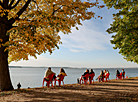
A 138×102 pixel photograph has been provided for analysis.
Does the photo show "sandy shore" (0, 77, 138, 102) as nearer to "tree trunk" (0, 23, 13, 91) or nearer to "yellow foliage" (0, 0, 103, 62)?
"tree trunk" (0, 23, 13, 91)

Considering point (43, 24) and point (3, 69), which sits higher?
point (43, 24)

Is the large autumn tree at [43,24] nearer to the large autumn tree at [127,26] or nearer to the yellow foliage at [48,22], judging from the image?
the yellow foliage at [48,22]

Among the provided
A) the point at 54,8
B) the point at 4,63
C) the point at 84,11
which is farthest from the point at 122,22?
the point at 4,63

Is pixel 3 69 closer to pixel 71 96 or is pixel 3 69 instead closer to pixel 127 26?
pixel 71 96

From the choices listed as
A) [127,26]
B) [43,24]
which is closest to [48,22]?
[43,24]

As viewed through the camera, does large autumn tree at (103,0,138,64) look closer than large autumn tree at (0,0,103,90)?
No

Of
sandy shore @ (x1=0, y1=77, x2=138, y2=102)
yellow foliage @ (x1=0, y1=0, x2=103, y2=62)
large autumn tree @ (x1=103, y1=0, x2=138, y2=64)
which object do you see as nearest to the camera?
sandy shore @ (x1=0, y1=77, x2=138, y2=102)

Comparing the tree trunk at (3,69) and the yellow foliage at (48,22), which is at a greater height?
the yellow foliage at (48,22)

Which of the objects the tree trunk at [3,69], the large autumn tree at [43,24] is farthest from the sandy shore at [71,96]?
the large autumn tree at [43,24]

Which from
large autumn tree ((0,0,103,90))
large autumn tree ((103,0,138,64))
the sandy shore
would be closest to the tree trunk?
large autumn tree ((0,0,103,90))

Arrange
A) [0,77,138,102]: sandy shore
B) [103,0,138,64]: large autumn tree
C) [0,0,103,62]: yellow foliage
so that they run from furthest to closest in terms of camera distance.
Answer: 1. [103,0,138,64]: large autumn tree
2. [0,0,103,62]: yellow foliage
3. [0,77,138,102]: sandy shore

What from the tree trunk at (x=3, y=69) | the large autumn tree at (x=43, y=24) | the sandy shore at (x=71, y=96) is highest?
the large autumn tree at (x=43, y=24)

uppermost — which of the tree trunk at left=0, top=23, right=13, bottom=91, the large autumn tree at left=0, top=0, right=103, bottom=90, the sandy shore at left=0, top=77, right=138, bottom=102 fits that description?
the large autumn tree at left=0, top=0, right=103, bottom=90

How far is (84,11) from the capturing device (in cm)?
1148
